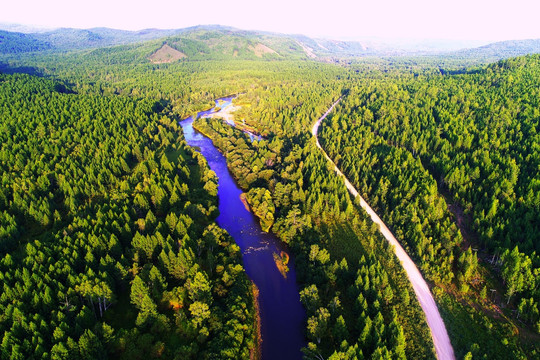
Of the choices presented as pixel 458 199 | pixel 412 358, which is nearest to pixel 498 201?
pixel 458 199

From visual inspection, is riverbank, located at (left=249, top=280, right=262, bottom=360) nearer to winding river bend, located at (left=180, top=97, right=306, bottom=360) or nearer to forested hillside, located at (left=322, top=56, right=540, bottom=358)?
winding river bend, located at (left=180, top=97, right=306, bottom=360)

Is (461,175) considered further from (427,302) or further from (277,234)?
(277,234)

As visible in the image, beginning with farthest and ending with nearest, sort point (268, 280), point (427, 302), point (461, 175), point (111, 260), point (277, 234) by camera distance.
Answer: point (461, 175), point (277, 234), point (268, 280), point (427, 302), point (111, 260)

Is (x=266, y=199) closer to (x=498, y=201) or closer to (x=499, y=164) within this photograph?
(x=498, y=201)

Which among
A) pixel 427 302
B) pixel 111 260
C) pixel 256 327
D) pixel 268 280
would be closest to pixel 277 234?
pixel 268 280

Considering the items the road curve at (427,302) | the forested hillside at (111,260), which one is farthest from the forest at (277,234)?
the road curve at (427,302)

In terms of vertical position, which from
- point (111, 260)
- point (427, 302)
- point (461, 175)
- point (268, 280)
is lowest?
point (268, 280)

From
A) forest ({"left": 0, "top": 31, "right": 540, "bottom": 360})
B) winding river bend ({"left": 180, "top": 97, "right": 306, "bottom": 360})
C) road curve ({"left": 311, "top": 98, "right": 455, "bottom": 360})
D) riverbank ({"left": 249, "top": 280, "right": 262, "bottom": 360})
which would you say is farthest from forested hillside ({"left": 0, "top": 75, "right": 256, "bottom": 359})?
road curve ({"left": 311, "top": 98, "right": 455, "bottom": 360})
